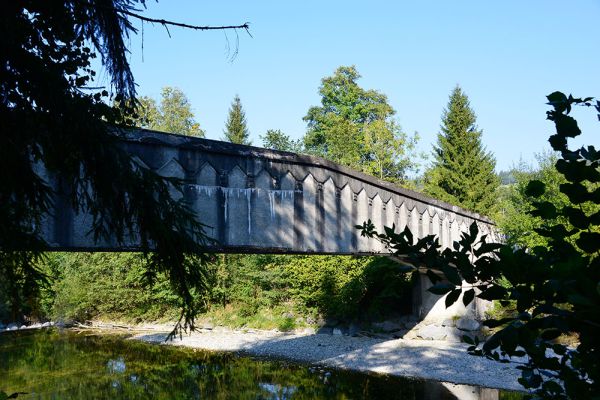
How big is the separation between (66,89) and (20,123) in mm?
328

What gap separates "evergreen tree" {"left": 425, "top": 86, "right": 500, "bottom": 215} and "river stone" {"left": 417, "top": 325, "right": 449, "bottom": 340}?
16.3m

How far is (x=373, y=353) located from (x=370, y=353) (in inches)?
3.4

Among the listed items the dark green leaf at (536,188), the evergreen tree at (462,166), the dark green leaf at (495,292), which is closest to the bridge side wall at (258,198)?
the dark green leaf at (536,188)

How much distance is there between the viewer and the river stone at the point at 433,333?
706 inches

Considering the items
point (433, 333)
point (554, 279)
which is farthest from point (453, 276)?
point (433, 333)

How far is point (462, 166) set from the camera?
35.2m

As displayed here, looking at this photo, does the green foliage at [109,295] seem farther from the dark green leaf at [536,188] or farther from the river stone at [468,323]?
the dark green leaf at [536,188]

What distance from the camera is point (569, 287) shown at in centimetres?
126

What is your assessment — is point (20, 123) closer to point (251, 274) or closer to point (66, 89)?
point (66, 89)

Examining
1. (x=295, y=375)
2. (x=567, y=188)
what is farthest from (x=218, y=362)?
(x=567, y=188)

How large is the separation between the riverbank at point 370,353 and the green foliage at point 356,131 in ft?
56.2

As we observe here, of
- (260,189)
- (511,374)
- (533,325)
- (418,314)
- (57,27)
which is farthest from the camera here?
(418,314)

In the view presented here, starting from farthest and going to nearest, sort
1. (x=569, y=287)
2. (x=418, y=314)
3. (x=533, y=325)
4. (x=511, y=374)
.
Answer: (x=418, y=314) < (x=511, y=374) < (x=533, y=325) < (x=569, y=287)

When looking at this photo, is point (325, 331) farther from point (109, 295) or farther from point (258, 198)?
point (258, 198)
